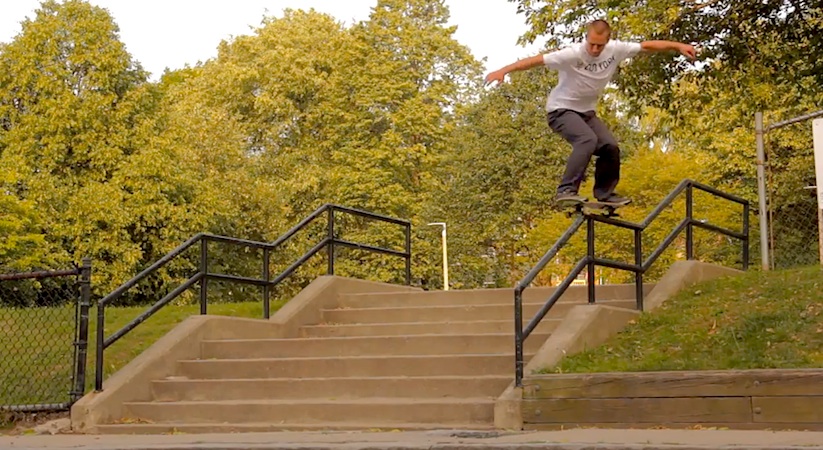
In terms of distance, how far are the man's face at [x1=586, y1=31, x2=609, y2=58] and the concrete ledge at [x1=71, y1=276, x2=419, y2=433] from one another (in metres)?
4.78

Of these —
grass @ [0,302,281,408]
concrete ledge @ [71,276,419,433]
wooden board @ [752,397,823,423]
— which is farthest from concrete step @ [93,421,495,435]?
wooden board @ [752,397,823,423]

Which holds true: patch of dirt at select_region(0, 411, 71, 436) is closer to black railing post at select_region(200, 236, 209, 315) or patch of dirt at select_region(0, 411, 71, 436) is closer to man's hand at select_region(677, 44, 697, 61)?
black railing post at select_region(200, 236, 209, 315)

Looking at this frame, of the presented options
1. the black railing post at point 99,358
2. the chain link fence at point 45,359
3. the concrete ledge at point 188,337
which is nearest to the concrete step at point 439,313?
the concrete ledge at point 188,337

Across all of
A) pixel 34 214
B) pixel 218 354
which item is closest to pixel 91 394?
pixel 218 354

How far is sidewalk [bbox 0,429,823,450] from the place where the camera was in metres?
6.79

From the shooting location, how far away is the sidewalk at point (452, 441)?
6.79 m

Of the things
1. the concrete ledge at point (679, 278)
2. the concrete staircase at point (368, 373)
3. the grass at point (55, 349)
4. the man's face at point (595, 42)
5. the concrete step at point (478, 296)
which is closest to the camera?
the concrete staircase at point (368, 373)

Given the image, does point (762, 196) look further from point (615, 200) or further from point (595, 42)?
point (595, 42)

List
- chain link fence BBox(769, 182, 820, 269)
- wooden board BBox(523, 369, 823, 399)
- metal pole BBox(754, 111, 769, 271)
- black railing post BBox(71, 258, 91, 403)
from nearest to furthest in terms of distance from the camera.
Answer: wooden board BBox(523, 369, 823, 399) < black railing post BBox(71, 258, 91, 403) < metal pole BBox(754, 111, 769, 271) < chain link fence BBox(769, 182, 820, 269)

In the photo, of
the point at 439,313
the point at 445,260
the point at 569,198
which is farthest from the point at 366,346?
the point at 445,260

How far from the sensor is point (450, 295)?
12180 millimetres

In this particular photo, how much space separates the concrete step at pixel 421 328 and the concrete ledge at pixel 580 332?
0.73m

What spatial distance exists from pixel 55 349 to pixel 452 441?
635cm

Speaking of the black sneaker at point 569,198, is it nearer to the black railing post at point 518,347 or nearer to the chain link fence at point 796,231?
the black railing post at point 518,347
